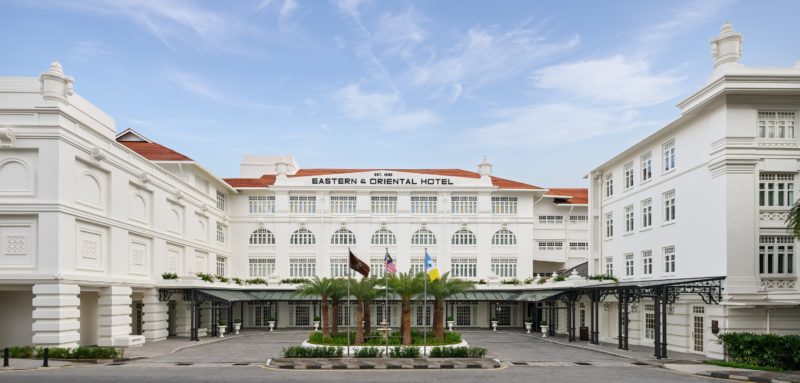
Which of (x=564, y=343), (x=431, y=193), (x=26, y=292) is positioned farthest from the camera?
(x=431, y=193)

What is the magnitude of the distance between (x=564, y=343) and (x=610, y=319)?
4.48 m

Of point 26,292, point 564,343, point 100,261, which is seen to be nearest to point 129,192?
point 100,261

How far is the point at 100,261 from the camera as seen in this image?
37.7 metres

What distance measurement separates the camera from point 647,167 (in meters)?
43.7

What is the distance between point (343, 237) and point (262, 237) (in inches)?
302

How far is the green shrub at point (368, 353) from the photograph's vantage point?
3247cm

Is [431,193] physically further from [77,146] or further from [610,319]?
[77,146]

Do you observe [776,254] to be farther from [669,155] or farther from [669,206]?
[669,155]

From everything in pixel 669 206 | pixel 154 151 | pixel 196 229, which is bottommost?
pixel 196 229

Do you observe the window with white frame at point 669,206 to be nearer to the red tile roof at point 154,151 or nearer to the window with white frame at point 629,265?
the window with white frame at point 629,265

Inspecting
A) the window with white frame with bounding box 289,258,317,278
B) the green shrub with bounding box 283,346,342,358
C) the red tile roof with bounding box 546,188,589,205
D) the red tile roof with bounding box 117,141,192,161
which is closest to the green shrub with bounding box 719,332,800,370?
the green shrub with bounding box 283,346,342,358

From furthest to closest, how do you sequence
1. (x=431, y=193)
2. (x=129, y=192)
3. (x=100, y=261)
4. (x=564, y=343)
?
1. (x=431, y=193)
2. (x=564, y=343)
3. (x=129, y=192)
4. (x=100, y=261)

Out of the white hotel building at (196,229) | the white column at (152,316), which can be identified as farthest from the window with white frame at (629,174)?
the white column at (152,316)

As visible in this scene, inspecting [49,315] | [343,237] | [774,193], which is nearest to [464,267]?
[343,237]
